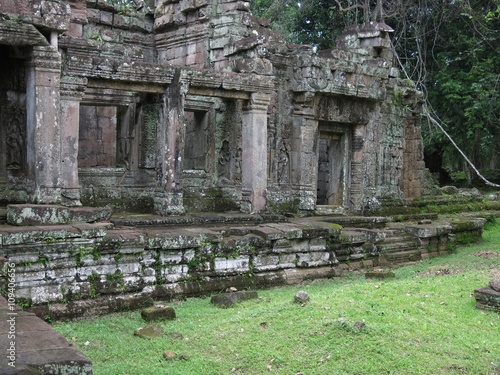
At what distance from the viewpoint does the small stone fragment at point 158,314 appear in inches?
273

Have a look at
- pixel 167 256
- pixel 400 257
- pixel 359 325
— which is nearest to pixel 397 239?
pixel 400 257

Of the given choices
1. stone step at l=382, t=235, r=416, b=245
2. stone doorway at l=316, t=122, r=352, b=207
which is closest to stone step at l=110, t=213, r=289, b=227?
stone step at l=382, t=235, r=416, b=245

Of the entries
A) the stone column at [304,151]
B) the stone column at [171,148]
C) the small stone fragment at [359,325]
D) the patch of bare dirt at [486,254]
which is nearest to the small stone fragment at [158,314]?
the small stone fragment at [359,325]

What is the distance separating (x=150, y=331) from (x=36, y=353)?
290 cm

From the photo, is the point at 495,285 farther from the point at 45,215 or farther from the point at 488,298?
the point at 45,215

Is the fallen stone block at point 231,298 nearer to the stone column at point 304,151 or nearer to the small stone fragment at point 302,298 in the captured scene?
the small stone fragment at point 302,298

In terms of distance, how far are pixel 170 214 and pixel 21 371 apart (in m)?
6.97

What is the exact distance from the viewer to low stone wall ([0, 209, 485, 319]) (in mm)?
7074

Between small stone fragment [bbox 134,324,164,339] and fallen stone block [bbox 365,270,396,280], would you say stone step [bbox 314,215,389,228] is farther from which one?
small stone fragment [bbox 134,324,164,339]

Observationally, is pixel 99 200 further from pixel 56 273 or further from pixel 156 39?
pixel 156 39

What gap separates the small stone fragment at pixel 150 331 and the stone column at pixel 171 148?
12.4ft

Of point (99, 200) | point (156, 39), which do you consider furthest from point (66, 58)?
point (156, 39)

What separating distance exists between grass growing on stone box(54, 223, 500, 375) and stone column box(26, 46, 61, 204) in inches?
92.2

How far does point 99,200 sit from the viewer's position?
10.9m
